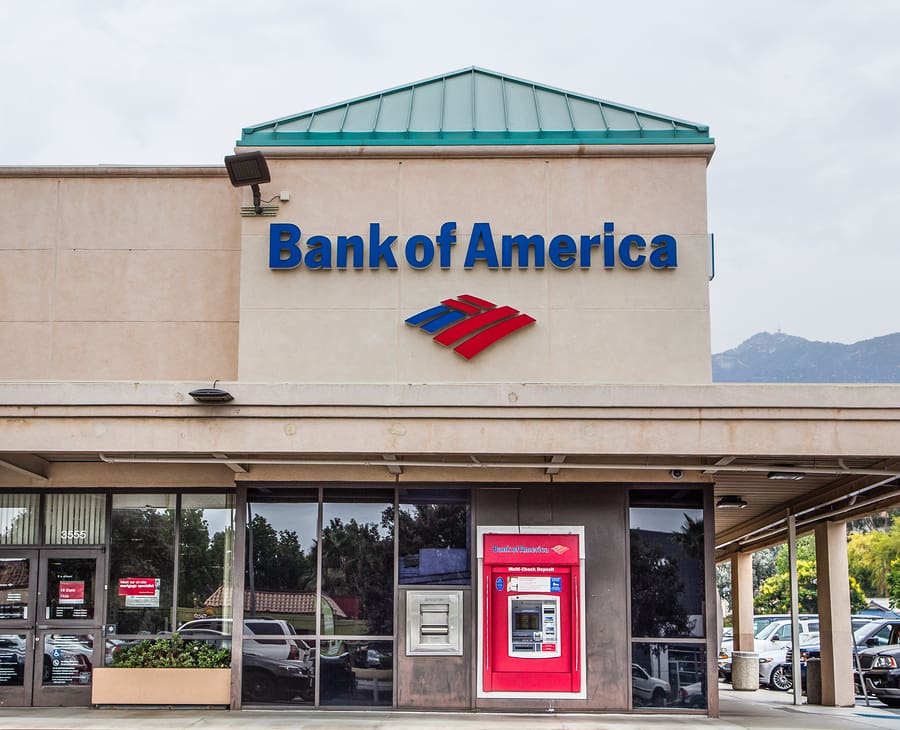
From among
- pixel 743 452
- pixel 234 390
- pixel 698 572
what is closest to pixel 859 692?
pixel 698 572

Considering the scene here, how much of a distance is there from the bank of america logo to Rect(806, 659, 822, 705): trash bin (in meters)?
10.8

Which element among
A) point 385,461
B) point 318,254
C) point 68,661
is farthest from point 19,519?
point 318,254

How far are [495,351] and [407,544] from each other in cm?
304

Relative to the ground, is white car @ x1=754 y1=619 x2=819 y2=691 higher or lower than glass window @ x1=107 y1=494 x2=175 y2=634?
lower

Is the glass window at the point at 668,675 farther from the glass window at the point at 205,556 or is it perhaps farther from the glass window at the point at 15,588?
the glass window at the point at 15,588

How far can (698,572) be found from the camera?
16.1 m

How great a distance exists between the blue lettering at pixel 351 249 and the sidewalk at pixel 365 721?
250 inches

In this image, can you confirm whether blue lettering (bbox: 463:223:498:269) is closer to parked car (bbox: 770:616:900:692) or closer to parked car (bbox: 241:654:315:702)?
parked car (bbox: 241:654:315:702)

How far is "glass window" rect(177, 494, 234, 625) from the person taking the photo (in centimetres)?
1661

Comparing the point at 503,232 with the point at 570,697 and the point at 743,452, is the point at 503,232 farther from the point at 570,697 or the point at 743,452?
the point at 570,697

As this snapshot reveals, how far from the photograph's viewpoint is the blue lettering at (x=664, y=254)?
1648 centimetres

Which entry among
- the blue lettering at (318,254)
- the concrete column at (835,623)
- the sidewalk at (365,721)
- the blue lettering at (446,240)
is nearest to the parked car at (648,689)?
the sidewalk at (365,721)

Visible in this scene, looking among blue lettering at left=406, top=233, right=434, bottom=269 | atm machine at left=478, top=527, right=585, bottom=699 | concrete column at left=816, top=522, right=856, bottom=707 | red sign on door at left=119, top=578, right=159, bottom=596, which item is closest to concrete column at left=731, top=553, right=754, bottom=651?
concrete column at left=816, top=522, right=856, bottom=707

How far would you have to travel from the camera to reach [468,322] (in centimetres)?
1644
